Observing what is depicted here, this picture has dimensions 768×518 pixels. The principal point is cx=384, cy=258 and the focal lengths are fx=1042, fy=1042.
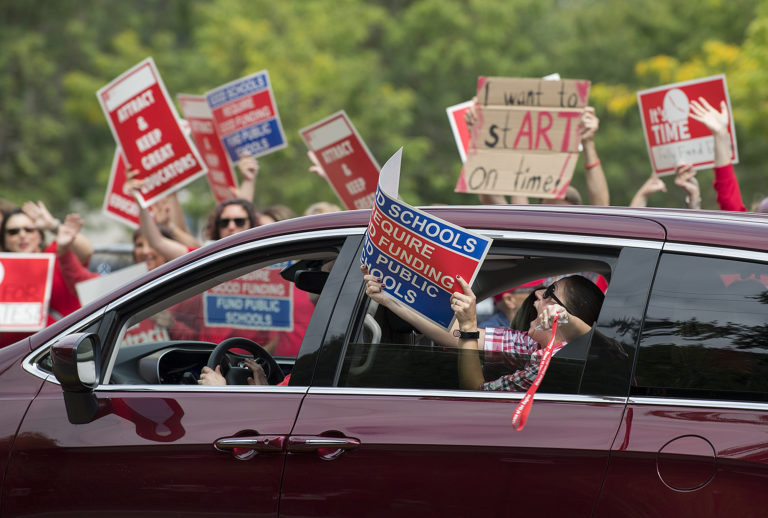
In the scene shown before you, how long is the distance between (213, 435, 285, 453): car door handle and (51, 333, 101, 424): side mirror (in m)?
0.51

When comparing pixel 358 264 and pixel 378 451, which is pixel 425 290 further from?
pixel 378 451

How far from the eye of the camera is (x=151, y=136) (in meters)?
7.81

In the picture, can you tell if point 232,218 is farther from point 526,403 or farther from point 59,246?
point 526,403

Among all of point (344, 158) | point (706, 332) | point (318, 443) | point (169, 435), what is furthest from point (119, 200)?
point (706, 332)

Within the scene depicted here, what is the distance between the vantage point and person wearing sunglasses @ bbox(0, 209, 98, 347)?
700 centimetres

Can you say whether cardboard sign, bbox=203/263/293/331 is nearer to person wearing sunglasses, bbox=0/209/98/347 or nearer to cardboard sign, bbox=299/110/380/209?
person wearing sunglasses, bbox=0/209/98/347

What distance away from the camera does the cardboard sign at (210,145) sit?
9023 mm

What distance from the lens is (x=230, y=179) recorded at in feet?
29.5

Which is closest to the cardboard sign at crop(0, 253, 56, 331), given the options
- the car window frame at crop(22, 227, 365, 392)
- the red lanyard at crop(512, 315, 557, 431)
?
the car window frame at crop(22, 227, 365, 392)

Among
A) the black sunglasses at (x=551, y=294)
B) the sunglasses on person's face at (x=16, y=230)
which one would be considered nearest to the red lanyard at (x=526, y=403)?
the black sunglasses at (x=551, y=294)

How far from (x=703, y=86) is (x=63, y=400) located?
4842 mm


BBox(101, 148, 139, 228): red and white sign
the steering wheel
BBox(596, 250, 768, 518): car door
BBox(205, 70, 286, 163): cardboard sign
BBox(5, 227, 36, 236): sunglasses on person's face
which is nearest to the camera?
BBox(596, 250, 768, 518): car door

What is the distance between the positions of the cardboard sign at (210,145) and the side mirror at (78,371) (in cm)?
562

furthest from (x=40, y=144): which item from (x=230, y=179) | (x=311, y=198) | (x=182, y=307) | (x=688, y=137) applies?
(x=182, y=307)
